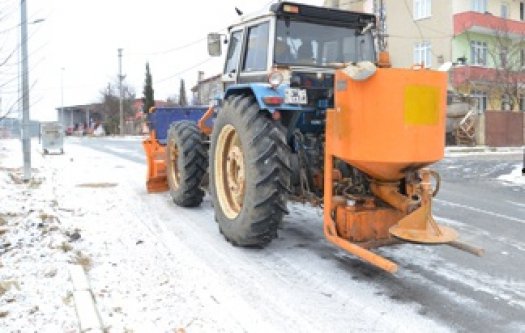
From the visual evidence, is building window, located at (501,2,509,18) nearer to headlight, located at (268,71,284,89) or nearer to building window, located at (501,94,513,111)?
building window, located at (501,94,513,111)

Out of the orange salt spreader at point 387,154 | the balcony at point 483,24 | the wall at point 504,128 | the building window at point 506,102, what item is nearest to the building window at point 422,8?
the balcony at point 483,24

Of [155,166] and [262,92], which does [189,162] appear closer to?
[155,166]

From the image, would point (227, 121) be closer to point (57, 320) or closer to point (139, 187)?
point (57, 320)

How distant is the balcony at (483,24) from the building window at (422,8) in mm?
2366

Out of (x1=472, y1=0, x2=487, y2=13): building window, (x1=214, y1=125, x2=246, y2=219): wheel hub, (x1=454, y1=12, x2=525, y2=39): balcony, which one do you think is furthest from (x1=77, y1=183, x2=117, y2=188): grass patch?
(x1=472, y1=0, x2=487, y2=13): building window

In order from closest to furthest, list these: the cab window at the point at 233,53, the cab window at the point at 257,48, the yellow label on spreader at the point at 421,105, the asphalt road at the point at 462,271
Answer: the asphalt road at the point at 462,271 < the yellow label on spreader at the point at 421,105 < the cab window at the point at 257,48 < the cab window at the point at 233,53

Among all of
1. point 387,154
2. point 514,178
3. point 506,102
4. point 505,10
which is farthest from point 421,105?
point 505,10

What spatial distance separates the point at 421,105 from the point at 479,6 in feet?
106

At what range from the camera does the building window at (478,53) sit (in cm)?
3281

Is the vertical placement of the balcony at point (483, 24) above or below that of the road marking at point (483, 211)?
above

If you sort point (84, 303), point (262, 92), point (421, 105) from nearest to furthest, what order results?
point (84, 303) → point (421, 105) → point (262, 92)

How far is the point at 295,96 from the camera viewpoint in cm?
551

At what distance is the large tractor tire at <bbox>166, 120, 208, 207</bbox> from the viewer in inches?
317

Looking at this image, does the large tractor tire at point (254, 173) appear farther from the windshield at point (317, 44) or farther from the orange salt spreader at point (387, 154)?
the windshield at point (317, 44)
